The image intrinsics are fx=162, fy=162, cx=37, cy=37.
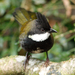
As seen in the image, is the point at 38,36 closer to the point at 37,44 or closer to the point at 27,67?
the point at 37,44

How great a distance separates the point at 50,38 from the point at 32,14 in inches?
24.9

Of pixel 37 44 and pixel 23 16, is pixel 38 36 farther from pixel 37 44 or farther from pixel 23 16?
pixel 23 16

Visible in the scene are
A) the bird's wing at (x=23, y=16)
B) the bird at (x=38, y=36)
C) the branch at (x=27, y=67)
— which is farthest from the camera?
the bird's wing at (x=23, y=16)

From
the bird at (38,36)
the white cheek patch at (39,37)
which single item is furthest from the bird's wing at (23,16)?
the white cheek patch at (39,37)

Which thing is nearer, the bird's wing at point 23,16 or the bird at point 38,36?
the bird at point 38,36

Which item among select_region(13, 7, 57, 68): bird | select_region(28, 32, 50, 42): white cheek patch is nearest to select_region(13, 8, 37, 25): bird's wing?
select_region(13, 7, 57, 68): bird

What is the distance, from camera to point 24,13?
2684mm

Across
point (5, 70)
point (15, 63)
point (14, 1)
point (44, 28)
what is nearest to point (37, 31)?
point (44, 28)

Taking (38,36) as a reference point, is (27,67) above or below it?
below

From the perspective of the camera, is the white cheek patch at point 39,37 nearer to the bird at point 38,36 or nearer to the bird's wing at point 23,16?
the bird at point 38,36

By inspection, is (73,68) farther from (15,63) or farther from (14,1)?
(14,1)

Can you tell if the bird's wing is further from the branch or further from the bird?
the branch

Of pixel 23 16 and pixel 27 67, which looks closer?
pixel 27 67

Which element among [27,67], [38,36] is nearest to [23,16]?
[38,36]
